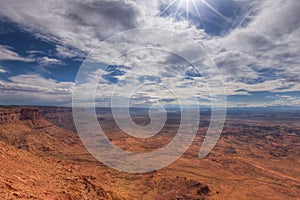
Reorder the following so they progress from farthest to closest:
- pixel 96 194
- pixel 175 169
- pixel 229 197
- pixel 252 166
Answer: pixel 252 166, pixel 175 169, pixel 229 197, pixel 96 194

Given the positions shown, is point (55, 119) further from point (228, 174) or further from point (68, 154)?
point (228, 174)

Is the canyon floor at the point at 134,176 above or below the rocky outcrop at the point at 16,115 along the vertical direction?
below

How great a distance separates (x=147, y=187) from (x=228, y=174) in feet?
90.5

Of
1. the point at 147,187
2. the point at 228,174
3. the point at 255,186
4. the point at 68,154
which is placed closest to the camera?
the point at 147,187

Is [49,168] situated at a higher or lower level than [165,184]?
higher

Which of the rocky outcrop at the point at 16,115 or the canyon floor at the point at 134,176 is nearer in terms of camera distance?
the canyon floor at the point at 134,176

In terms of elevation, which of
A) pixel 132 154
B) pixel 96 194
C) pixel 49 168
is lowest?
pixel 132 154

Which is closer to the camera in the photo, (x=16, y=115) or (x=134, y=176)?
(x=134, y=176)

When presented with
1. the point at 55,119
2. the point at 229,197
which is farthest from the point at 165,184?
the point at 55,119

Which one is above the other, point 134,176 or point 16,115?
point 16,115

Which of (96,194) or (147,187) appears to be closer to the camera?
(96,194)

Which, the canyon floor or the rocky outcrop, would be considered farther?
the rocky outcrop

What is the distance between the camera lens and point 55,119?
599 ft

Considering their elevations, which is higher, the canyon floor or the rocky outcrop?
the rocky outcrop
